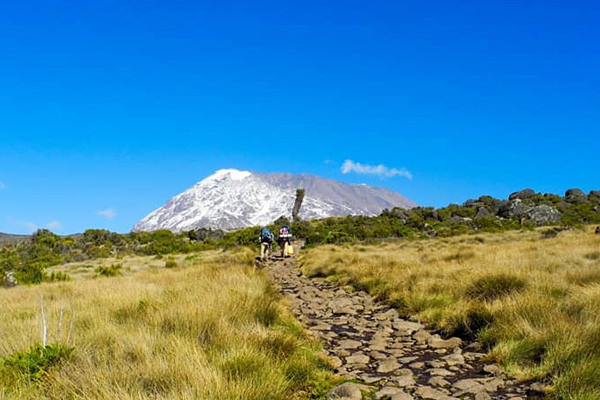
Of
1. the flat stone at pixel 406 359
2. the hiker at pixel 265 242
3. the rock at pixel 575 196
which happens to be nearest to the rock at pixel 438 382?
the flat stone at pixel 406 359

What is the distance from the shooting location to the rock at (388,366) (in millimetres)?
5418

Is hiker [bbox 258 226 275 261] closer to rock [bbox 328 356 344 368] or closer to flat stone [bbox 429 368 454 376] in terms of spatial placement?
rock [bbox 328 356 344 368]

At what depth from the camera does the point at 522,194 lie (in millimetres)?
62406

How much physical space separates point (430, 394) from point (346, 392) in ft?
2.92

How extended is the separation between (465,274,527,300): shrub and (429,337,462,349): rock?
4.99ft

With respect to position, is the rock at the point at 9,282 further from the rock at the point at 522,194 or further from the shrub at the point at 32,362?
the rock at the point at 522,194

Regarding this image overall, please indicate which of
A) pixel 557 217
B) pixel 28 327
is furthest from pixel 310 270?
pixel 557 217

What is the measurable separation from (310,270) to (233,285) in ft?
26.4

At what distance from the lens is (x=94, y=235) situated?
52.4m

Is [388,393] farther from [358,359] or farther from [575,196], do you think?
[575,196]

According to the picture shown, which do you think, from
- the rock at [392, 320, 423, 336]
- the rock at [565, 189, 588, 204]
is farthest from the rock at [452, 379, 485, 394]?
the rock at [565, 189, 588, 204]

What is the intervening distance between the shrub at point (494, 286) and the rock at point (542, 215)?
136 ft

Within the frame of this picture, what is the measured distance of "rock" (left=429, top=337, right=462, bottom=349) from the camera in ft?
20.9

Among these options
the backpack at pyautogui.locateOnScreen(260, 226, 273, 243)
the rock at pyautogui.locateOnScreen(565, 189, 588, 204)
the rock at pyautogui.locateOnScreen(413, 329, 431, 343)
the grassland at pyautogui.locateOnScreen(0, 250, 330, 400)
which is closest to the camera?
the grassland at pyautogui.locateOnScreen(0, 250, 330, 400)
